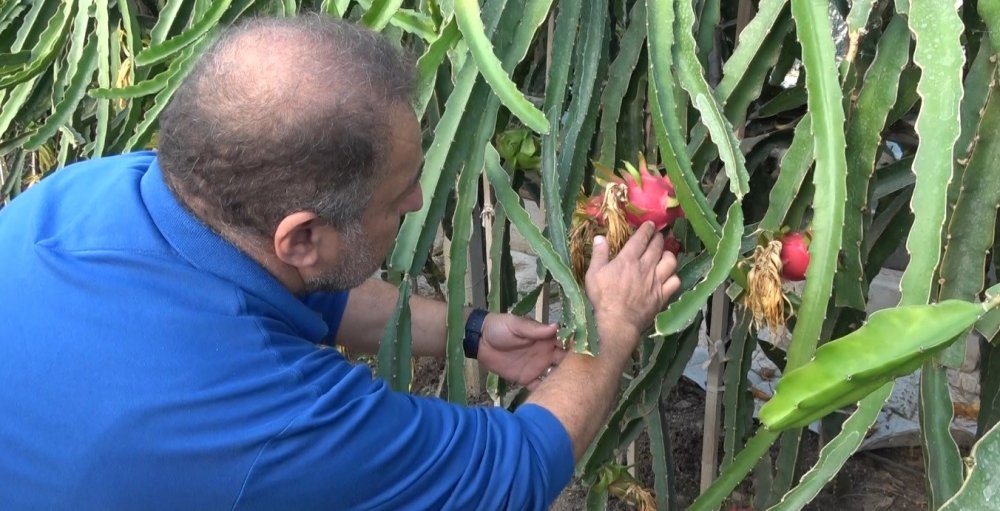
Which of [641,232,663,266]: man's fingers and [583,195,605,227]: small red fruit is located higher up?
[583,195,605,227]: small red fruit

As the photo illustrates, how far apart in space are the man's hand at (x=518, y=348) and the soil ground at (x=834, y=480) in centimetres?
82

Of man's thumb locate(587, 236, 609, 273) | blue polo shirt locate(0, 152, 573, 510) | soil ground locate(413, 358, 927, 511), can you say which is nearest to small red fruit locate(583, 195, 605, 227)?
man's thumb locate(587, 236, 609, 273)

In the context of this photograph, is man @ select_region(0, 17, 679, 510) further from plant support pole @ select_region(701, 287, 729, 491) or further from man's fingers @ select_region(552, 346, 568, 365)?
plant support pole @ select_region(701, 287, 729, 491)

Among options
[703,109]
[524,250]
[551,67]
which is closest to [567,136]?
[551,67]

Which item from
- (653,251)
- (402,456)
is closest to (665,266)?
(653,251)

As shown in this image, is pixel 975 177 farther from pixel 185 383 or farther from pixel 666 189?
pixel 185 383

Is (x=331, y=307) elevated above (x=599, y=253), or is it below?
below

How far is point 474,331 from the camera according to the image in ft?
4.70

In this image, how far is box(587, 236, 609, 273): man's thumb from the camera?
116 centimetres

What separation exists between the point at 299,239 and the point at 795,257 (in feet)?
1.88

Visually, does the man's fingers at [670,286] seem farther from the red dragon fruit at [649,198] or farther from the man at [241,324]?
the man at [241,324]

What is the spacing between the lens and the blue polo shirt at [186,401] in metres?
0.88

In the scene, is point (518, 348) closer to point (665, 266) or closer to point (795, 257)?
point (665, 266)

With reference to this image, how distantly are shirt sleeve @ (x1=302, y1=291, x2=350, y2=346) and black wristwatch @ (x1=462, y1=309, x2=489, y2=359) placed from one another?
0.67ft
